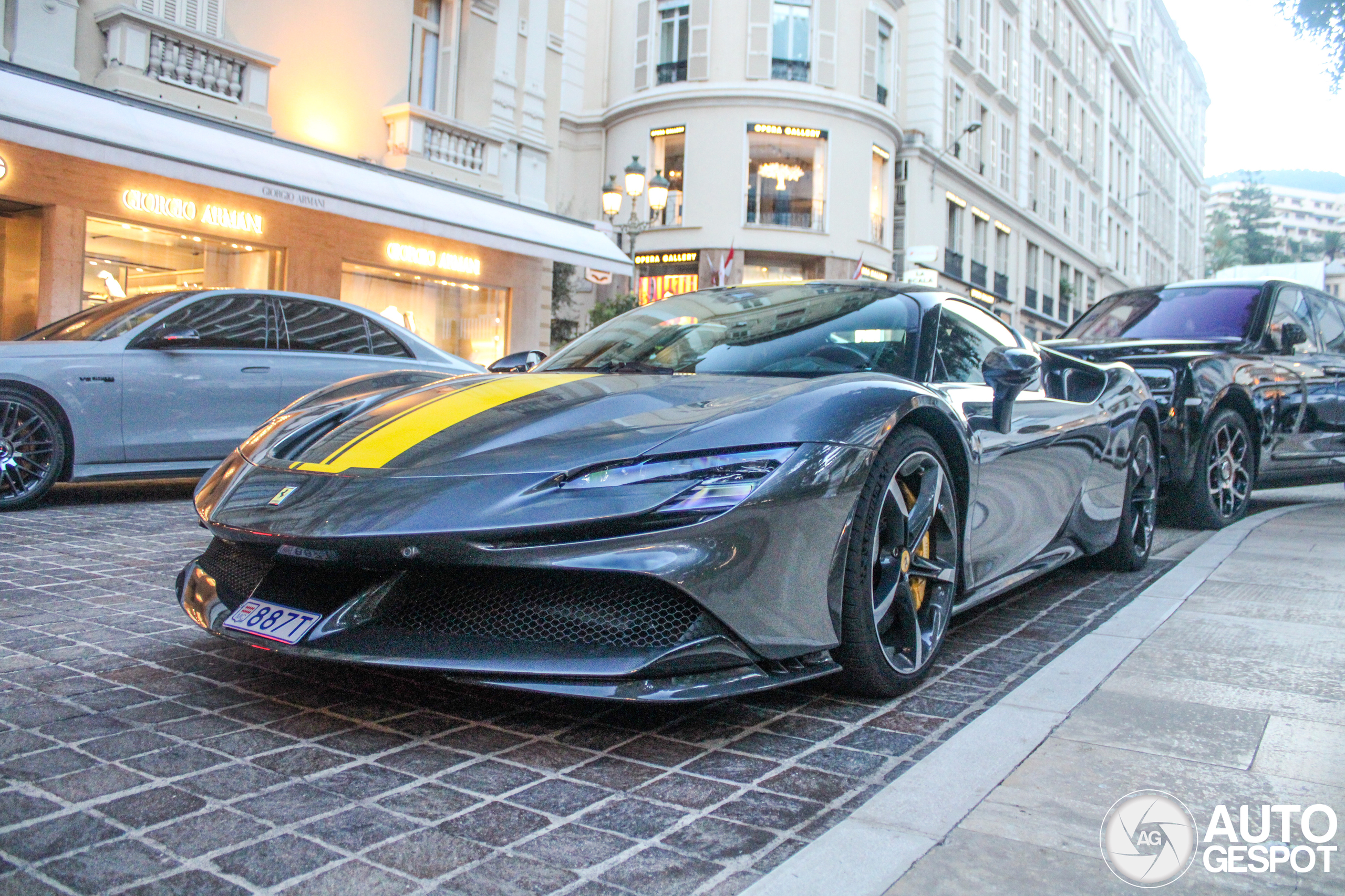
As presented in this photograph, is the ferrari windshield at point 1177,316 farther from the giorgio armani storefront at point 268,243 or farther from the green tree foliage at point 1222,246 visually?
the green tree foliage at point 1222,246

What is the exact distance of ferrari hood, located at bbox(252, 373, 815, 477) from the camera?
7.88ft

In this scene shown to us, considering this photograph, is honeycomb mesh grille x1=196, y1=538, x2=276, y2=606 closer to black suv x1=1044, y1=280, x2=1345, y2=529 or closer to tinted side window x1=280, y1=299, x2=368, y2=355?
tinted side window x1=280, y1=299, x2=368, y2=355

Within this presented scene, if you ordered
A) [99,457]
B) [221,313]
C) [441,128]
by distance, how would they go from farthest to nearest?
[441,128]
[221,313]
[99,457]

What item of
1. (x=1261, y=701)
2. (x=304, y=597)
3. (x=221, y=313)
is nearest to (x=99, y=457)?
(x=221, y=313)

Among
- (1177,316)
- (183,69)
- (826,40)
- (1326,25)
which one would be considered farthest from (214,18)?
(826,40)

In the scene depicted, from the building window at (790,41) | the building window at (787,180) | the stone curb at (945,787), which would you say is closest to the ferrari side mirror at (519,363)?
the stone curb at (945,787)

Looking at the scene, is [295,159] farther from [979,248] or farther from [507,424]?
[979,248]

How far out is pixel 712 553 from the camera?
2229mm

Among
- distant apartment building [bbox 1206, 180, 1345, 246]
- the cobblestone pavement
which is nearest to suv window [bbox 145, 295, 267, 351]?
the cobblestone pavement

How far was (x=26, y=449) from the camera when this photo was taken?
5664mm

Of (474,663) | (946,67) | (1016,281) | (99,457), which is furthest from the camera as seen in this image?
(1016,281)

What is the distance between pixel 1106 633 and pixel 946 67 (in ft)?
99.3

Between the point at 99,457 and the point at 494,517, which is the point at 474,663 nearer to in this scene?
the point at 494,517

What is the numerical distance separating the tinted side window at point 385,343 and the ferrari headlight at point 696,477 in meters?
5.47
